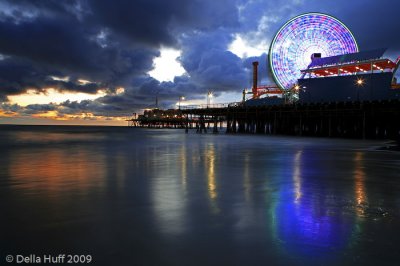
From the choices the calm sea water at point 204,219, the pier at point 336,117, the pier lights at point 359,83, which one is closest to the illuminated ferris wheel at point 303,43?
the pier at point 336,117

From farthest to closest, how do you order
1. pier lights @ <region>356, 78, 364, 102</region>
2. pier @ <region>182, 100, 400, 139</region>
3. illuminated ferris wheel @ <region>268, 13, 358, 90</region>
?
illuminated ferris wheel @ <region>268, 13, 358, 90</region>
pier lights @ <region>356, 78, 364, 102</region>
pier @ <region>182, 100, 400, 139</region>

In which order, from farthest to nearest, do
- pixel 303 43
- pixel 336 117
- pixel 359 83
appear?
pixel 303 43, pixel 359 83, pixel 336 117

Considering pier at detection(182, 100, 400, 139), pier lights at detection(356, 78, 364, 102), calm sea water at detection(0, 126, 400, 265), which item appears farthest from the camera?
pier lights at detection(356, 78, 364, 102)

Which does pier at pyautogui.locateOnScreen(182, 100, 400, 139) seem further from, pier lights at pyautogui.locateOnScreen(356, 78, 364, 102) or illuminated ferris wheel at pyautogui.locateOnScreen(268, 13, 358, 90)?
illuminated ferris wheel at pyautogui.locateOnScreen(268, 13, 358, 90)

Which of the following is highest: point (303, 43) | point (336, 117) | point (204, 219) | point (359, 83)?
point (303, 43)

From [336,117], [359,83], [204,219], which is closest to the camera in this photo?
[204,219]

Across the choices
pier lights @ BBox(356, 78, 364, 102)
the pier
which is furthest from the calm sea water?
pier lights @ BBox(356, 78, 364, 102)

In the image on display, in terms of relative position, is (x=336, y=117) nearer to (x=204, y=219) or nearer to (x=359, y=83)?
(x=359, y=83)

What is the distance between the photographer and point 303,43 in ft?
220

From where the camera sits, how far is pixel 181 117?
619 ft

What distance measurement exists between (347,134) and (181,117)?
454 feet

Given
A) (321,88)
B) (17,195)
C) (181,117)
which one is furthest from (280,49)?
(181,117)

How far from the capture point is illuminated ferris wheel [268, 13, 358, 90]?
2623 inches

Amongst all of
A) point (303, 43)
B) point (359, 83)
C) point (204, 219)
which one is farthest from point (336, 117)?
point (204, 219)
